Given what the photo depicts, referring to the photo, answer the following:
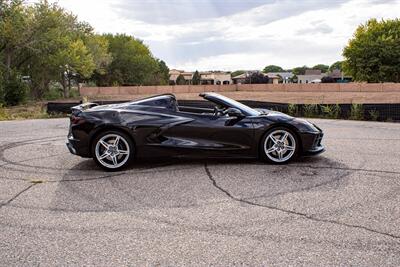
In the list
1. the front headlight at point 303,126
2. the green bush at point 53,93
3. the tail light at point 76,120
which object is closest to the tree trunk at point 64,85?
the green bush at point 53,93

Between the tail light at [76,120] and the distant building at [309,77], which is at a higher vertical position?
the distant building at [309,77]

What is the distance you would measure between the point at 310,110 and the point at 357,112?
5.97ft

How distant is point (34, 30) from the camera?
33.9 meters

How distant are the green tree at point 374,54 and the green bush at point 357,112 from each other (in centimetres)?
4683

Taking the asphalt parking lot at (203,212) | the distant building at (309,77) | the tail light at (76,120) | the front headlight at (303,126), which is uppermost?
the distant building at (309,77)

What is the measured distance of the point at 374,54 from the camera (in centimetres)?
5766

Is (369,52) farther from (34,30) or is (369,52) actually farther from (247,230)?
(247,230)

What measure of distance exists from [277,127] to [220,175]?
4.38 feet

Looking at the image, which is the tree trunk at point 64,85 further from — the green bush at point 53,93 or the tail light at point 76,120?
the tail light at point 76,120

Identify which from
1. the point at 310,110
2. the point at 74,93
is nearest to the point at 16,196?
the point at 310,110

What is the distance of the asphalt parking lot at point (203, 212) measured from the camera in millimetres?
3580

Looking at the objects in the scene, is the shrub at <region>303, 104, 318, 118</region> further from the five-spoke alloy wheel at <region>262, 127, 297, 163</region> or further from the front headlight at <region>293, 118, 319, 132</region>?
the five-spoke alloy wheel at <region>262, 127, 297, 163</region>

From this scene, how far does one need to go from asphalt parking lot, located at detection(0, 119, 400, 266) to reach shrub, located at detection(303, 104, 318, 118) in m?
8.34

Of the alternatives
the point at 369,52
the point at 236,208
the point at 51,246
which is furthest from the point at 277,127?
the point at 369,52
